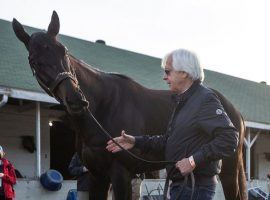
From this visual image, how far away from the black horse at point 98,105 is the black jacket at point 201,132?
1.38 metres

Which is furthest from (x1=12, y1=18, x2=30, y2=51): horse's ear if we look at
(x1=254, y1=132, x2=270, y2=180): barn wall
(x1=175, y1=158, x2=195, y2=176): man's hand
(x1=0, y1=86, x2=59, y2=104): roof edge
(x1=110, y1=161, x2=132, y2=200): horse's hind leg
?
(x1=254, y1=132, x2=270, y2=180): barn wall

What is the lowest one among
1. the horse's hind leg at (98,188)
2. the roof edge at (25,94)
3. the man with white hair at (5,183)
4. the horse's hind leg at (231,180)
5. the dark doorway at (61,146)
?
the dark doorway at (61,146)

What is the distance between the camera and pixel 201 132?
124 inches

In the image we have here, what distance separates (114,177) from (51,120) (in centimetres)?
964

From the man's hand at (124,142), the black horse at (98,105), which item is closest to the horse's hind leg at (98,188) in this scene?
the black horse at (98,105)

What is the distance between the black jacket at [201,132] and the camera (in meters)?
3.01

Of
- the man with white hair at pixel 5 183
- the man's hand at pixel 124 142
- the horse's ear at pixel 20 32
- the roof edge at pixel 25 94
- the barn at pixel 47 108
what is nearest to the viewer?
the man's hand at pixel 124 142

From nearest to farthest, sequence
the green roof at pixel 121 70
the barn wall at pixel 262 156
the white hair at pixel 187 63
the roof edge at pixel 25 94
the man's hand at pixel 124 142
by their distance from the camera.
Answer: the white hair at pixel 187 63
the man's hand at pixel 124 142
the roof edge at pixel 25 94
the green roof at pixel 121 70
the barn wall at pixel 262 156

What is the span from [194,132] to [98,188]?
2019mm

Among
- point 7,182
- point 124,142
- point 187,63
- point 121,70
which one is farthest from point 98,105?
point 121,70

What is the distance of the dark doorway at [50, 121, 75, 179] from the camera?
14.9 m

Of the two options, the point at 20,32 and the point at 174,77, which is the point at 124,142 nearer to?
the point at 174,77

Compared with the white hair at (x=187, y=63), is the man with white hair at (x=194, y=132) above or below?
below

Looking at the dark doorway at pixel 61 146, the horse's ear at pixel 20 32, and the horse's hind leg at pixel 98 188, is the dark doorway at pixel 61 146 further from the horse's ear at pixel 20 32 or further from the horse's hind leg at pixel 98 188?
the horse's ear at pixel 20 32
